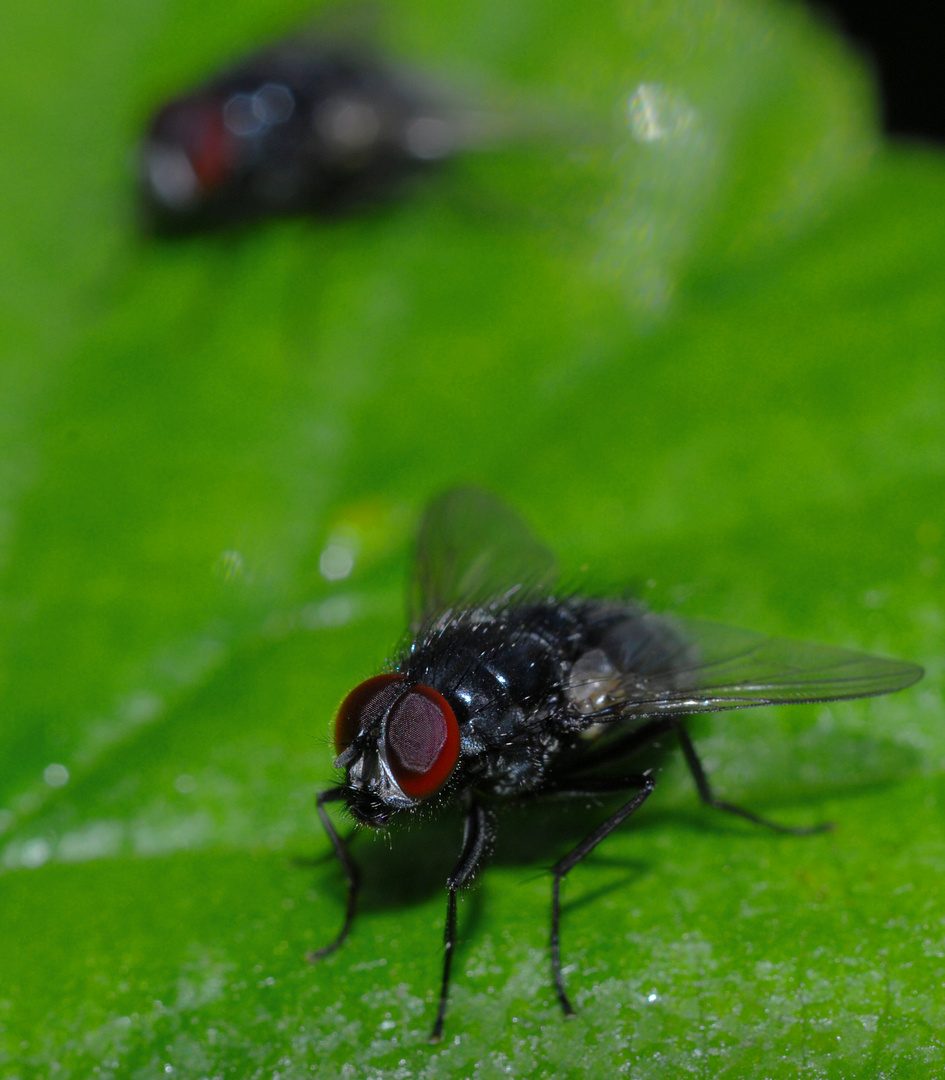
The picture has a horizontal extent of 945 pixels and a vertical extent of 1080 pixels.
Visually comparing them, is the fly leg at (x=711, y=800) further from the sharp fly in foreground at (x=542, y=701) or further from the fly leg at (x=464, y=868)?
the fly leg at (x=464, y=868)

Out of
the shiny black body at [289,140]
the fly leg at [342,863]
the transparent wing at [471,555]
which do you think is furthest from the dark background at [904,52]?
the fly leg at [342,863]

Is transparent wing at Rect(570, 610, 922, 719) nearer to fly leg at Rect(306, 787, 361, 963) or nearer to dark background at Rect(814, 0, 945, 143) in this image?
fly leg at Rect(306, 787, 361, 963)

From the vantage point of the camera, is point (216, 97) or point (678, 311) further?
point (216, 97)

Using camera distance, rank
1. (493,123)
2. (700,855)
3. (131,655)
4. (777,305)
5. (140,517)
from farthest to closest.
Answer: (493,123) → (777,305) → (140,517) → (131,655) → (700,855)

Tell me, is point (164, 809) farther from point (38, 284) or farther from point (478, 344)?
point (38, 284)

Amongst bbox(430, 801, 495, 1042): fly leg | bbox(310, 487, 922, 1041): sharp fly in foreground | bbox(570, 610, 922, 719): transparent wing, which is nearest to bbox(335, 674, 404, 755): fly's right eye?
bbox(310, 487, 922, 1041): sharp fly in foreground

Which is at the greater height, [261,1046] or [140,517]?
[140,517]

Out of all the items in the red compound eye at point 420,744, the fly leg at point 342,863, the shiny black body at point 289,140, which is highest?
the shiny black body at point 289,140

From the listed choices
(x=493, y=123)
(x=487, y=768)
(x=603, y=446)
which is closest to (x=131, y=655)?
(x=487, y=768)
